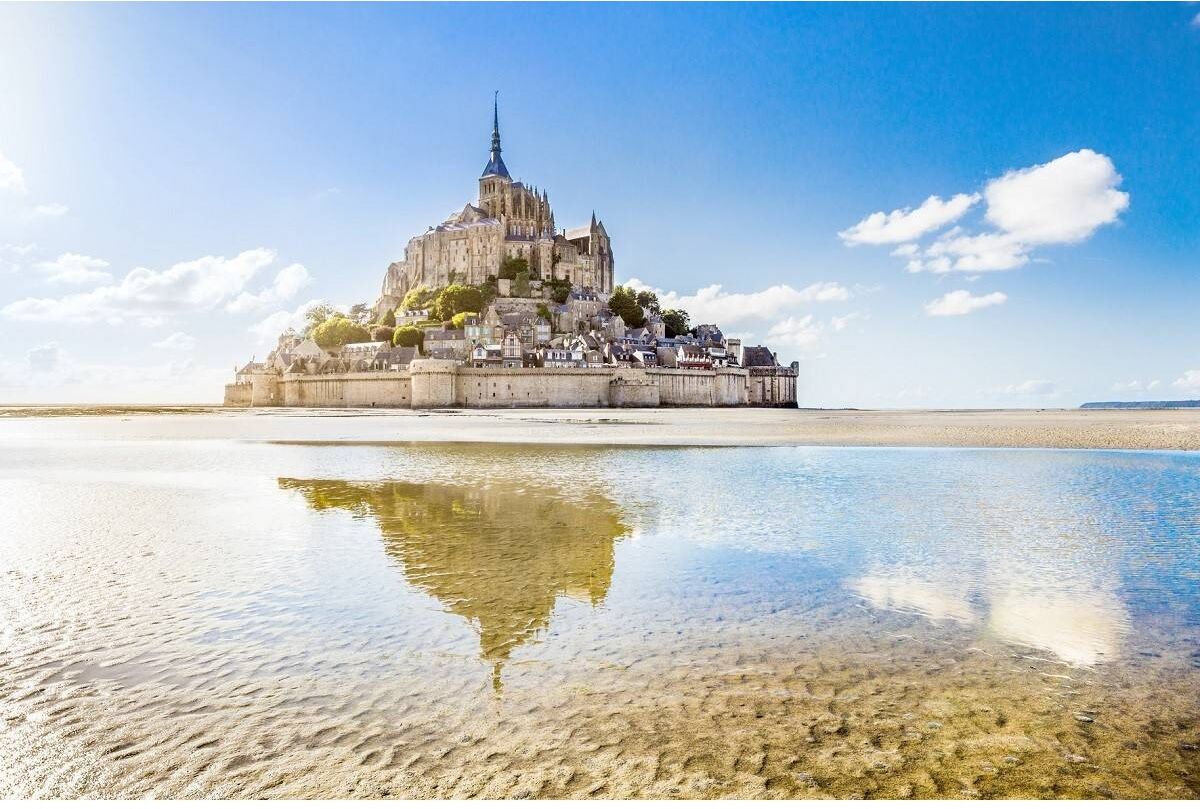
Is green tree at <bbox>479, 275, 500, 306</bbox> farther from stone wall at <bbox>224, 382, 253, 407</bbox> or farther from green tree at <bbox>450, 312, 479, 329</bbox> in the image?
stone wall at <bbox>224, 382, 253, 407</bbox>

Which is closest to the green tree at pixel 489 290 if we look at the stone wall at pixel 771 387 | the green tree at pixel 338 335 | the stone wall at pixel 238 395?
the green tree at pixel 338 335

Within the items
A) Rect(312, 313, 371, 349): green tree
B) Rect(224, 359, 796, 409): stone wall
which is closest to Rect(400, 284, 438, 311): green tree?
Rect(312, 313, 371, 349): green tree

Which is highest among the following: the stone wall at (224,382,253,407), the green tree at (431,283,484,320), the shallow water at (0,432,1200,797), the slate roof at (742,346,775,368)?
the green tree at (431,283,484,320)

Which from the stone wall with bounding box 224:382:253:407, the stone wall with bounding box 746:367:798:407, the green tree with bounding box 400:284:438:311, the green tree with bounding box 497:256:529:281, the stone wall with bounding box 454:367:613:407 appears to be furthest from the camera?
the green tree with bounding box 400:284:438:311

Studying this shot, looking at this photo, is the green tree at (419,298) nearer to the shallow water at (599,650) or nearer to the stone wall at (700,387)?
the stone wall at (700,387)

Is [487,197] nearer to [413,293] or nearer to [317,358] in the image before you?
[413,293]

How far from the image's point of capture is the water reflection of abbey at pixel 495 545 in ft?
18.5

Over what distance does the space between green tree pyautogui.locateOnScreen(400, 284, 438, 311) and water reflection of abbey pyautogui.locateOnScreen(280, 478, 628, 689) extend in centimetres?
7361

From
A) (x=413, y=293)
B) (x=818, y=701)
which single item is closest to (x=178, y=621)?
(x=818, y=701)

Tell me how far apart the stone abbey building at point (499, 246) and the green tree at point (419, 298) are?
1.91 meters

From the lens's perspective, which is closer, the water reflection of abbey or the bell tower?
the water reflection of abbey

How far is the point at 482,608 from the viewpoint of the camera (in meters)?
5.69

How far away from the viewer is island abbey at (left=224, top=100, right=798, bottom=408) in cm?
6744

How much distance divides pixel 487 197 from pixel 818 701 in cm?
9430
